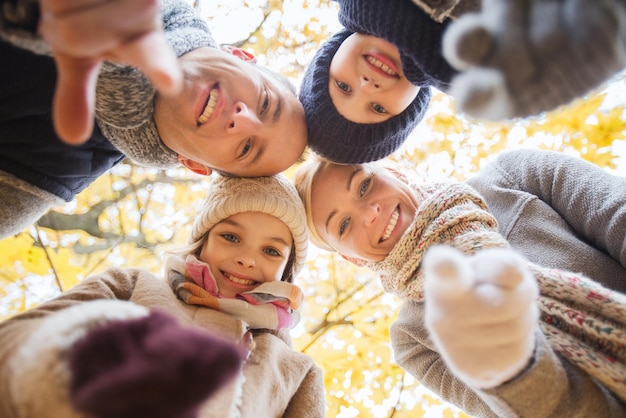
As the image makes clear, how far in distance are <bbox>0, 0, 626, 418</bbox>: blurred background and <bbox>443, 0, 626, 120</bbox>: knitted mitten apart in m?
1.71

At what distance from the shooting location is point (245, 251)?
1543 mm

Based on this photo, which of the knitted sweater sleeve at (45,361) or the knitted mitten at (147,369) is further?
the knitted sweater sleeve at (45,361)

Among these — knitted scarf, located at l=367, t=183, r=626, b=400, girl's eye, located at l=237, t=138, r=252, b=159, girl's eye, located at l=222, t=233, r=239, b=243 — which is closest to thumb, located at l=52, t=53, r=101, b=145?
girl's eye, located at l=237, t=138, r=252, b=159

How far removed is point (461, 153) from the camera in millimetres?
2650

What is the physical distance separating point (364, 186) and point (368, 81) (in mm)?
409

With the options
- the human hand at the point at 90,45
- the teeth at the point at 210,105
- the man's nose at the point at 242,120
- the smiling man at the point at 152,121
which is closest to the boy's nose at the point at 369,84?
the smiling man at the point at 152,121

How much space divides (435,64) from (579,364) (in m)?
0.90

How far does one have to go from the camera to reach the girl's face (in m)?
1.66

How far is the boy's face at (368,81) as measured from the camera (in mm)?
1515

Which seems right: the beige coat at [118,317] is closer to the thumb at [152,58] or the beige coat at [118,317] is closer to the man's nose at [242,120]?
the thumb at [152,58]

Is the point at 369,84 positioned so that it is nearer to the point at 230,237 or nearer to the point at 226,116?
the point at 226,116

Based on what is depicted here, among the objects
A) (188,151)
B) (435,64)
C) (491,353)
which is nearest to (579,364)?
(491,353)

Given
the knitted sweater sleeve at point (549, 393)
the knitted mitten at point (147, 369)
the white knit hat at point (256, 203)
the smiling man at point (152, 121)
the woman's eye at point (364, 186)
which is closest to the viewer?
the knitted mitten at point (147, 369)

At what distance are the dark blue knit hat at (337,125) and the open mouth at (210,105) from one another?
42 centimetres
